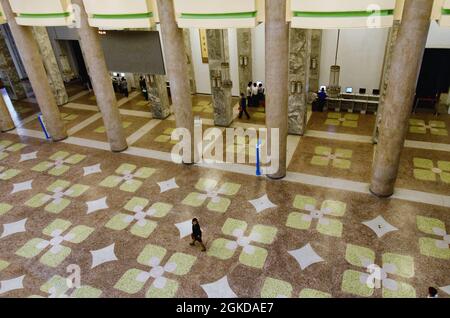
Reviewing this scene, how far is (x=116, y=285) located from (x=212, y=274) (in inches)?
83.1

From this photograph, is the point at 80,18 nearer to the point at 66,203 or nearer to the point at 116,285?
the point at 66,203

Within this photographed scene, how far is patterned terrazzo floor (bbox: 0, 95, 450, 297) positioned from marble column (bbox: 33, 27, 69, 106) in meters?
6.49

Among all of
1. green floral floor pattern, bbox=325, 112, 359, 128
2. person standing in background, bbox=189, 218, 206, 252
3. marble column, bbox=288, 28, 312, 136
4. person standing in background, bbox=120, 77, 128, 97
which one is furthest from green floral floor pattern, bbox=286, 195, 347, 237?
person standing in background, bbox=120, 77, 128, 97

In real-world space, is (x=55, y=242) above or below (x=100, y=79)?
below

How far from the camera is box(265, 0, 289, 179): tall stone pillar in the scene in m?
8.09

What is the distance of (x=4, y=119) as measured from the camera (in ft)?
48.3

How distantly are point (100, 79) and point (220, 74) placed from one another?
4378 mm

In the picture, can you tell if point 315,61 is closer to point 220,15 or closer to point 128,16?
point 220,15

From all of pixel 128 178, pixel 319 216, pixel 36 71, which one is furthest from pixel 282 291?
pixel 36 71

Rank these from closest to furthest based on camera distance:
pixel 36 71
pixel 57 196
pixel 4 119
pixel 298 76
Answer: pixel 57 196, pixel 298 76, pixel 36 71, pixel 4 119

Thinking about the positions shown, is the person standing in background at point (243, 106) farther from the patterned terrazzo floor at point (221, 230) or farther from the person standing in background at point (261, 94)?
the patterned terrazzo floor at point (221, 230)
